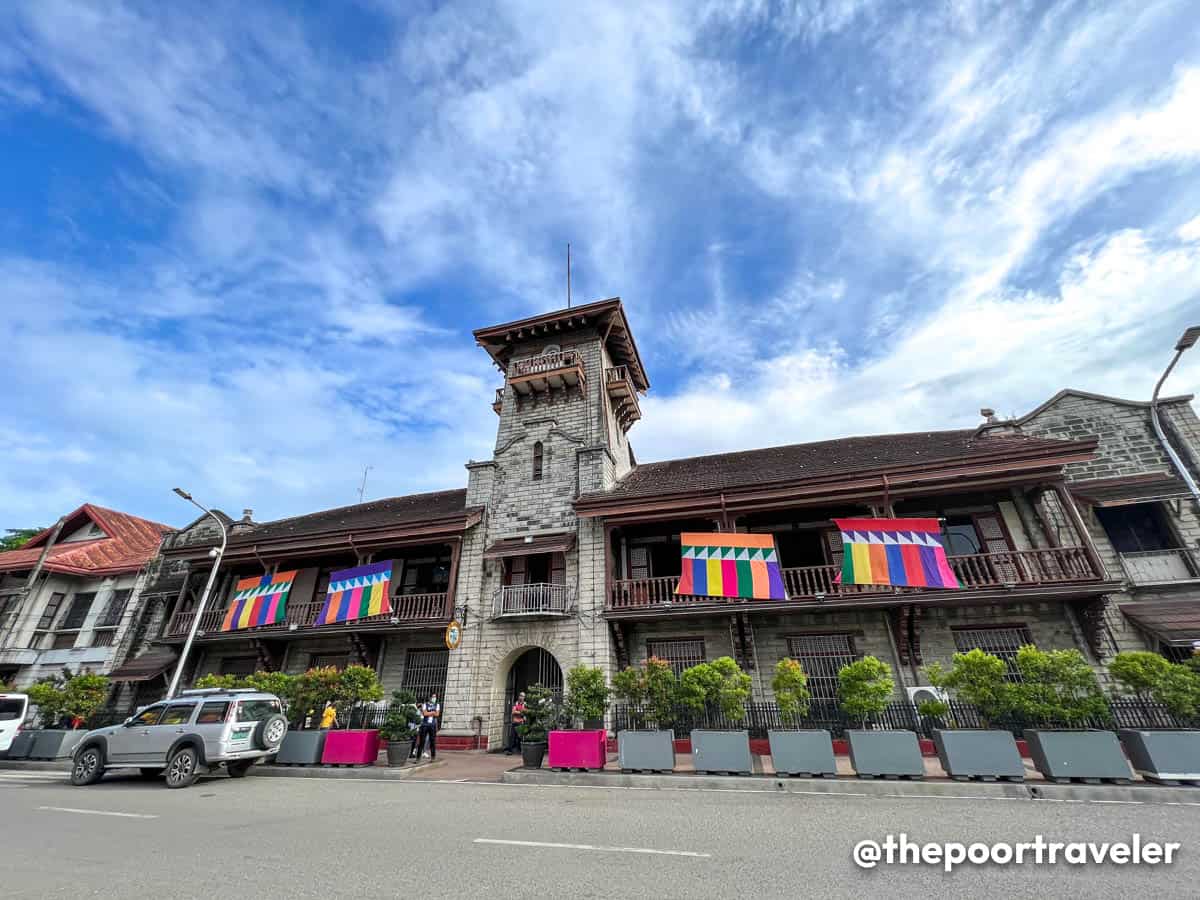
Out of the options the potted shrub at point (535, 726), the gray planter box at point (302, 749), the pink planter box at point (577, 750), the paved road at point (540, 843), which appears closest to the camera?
the paved road at point (540, 843)

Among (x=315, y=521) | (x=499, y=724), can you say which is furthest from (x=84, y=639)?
(x=499, y=724)

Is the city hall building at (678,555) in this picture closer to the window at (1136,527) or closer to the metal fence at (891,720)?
the window at (1136,527)

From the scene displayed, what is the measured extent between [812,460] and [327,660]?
755 inches

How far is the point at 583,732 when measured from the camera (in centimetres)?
1099

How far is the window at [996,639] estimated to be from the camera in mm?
13812

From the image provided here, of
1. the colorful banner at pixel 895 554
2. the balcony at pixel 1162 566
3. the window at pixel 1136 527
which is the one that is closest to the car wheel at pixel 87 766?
the colorful banner at pixel 895 554

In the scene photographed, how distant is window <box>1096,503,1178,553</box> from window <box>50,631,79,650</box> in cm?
3871

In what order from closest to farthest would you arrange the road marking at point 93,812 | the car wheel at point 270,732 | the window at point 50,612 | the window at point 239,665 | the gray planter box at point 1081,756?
the road marking at point 93,812 < the gray planter box at point 1081,756 < the car wheel at point 270,732 < the window at point 239,665 < the window at point 50,612

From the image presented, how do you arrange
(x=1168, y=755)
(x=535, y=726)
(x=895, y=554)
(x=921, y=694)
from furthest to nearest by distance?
(x=895, y=554) < (x=921, y=694) < (x=535, y=726) < (x=1168, y=755)

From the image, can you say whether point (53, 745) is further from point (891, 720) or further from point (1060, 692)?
point (1060, 692)

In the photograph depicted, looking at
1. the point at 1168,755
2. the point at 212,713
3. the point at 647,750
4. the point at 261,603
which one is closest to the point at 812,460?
the point at 1168,755

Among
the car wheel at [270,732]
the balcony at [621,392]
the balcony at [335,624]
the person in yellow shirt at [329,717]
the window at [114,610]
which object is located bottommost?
the car wheel at [270,732]

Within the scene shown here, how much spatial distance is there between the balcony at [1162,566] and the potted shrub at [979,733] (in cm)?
776

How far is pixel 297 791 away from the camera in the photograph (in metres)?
9.94
